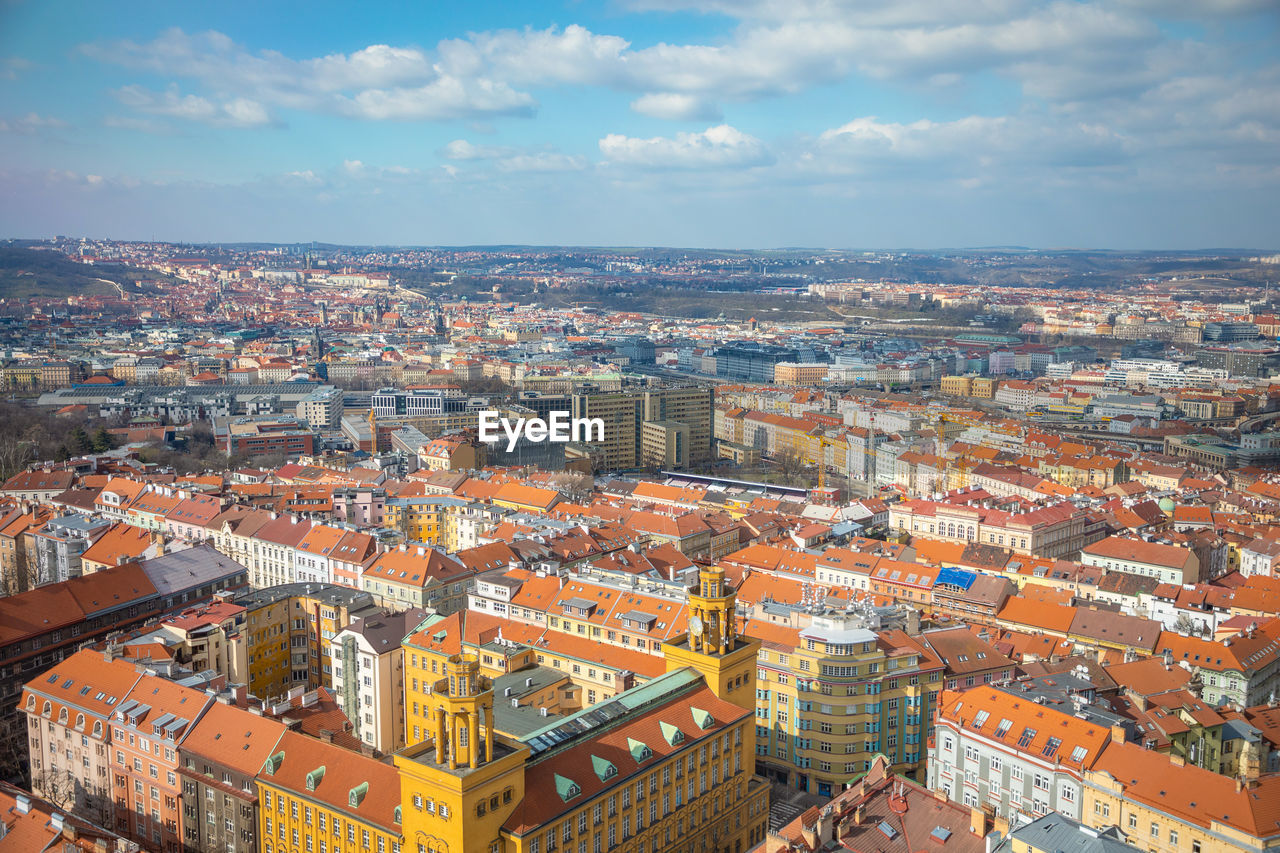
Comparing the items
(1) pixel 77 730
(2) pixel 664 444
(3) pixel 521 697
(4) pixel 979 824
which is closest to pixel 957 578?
(3) pixel 521 697

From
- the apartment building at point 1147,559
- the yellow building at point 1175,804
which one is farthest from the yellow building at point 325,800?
the apartment building at point 1147,559

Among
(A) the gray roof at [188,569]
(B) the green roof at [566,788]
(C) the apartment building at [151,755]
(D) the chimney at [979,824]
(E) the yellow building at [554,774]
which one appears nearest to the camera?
(E) the yellow building at [554,774]

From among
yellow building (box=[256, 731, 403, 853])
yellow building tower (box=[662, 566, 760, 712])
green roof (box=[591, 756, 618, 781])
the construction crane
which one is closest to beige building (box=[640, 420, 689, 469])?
the construction crane

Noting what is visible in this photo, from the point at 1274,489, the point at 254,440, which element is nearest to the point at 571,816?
the point at 1274,489

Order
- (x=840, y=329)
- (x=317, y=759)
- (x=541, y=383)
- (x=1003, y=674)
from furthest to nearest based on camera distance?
(x=840, y=329) < (x=541, y=383) < (x=1003, y=674) < (x=317, y=759)

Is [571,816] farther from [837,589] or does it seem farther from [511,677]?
[837,589]

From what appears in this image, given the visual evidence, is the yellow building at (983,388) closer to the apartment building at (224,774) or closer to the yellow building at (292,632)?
the yellow building at (292,632)
